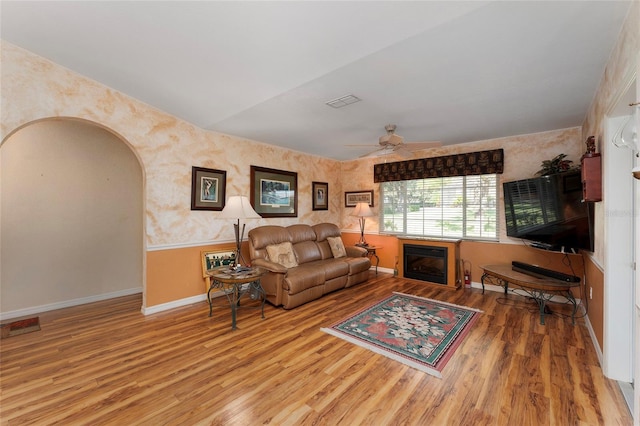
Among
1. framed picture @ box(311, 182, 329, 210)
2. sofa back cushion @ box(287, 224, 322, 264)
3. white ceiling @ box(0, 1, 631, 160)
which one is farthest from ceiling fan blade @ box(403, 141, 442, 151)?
framed picture @ box(311, 182, 329, 210)

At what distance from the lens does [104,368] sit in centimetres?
225

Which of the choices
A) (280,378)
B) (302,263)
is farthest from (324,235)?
(280,378)

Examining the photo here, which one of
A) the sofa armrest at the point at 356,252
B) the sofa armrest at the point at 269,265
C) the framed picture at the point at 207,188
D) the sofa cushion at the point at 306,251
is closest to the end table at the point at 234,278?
the sofa armrest at the point at 269,265

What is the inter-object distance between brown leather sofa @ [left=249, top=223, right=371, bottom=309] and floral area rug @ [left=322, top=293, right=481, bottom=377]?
0.77m

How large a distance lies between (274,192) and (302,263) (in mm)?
1477

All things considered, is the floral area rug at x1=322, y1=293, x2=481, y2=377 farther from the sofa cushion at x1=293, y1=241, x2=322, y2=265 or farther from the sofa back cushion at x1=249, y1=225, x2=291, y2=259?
the sofa back cushion at x1=249, y1=225, x2=291, y2=259

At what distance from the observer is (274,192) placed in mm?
4945

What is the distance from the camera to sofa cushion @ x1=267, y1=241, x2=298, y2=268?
4.04m

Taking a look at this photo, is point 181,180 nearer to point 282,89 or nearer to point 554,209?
point 282,89

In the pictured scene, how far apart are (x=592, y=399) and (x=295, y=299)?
2.91 m

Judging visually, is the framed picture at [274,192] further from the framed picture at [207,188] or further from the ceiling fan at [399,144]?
the ceiling fan at [399,144]

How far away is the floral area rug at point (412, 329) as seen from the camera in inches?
96.0

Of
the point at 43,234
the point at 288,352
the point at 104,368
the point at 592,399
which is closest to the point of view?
the point at 592,399

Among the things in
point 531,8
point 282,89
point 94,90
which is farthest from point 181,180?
point 531,8
